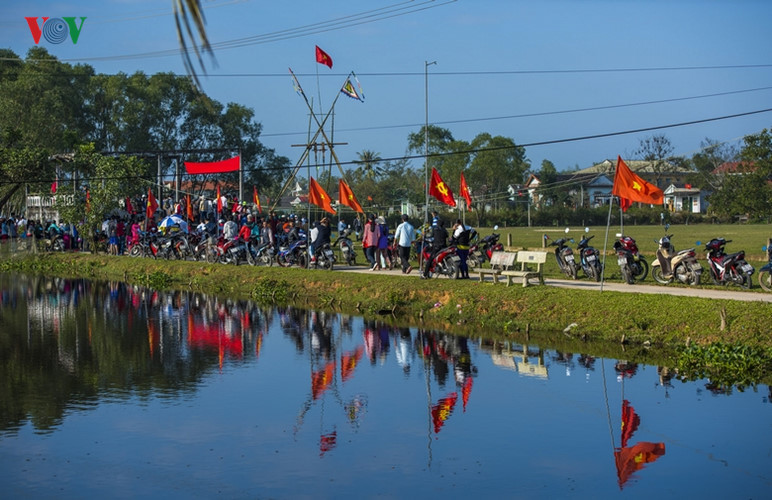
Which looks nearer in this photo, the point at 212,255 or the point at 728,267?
the point at 728,267

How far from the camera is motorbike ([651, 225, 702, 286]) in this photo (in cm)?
2225

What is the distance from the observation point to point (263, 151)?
7662 centimetres

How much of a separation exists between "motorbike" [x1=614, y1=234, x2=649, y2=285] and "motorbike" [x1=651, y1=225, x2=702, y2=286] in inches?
14.7

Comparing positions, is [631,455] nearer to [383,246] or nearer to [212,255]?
Result: [383,246]

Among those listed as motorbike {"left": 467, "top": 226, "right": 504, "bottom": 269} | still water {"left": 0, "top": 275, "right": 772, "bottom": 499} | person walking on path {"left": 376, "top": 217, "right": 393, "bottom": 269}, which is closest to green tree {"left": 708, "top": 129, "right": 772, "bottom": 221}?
motorbike {"left": 467, "top": 226, "right": 504, "bottom": 269}

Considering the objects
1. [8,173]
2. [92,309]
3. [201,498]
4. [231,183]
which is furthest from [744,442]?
[231,183]

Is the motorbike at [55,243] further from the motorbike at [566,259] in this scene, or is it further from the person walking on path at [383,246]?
the motorbike at [566,259]

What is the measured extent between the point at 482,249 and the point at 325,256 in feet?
15.9

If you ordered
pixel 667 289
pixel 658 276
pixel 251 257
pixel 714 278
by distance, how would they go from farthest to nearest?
pixel 251 257
pixel 658 276
pixel 714 278
pixel 667 289

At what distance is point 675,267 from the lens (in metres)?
22.6

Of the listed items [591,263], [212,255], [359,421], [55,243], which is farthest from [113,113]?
[359,421]

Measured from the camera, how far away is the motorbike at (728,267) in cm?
2119

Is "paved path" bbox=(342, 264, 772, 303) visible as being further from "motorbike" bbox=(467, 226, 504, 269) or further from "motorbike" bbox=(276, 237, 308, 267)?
"motorbike" bbox=(276, 237, 308, 267)

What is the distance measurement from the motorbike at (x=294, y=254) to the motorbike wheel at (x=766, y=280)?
1441 cm
